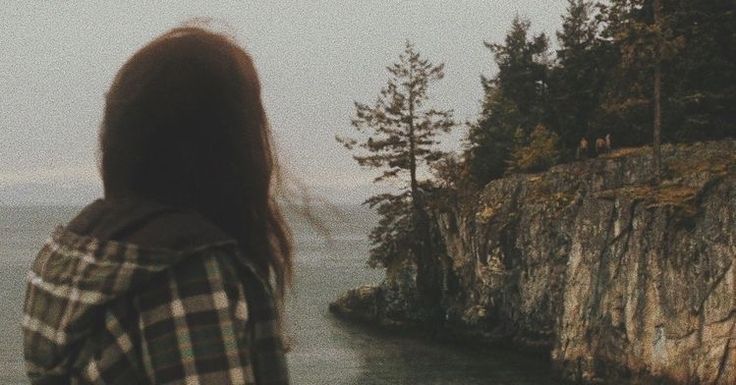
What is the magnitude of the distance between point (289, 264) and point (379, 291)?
4931 centimetres

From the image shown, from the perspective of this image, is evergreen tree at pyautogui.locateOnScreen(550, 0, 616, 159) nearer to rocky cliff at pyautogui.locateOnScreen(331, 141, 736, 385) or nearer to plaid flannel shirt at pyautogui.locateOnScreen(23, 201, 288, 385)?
rocky cliff at pyautogui.locateOnScreen(331, 141, 736, 385)

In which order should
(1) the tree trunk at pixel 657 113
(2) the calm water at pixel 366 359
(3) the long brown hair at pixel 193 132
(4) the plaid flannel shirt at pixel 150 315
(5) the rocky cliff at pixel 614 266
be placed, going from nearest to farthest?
(4) the plaid flannel shirt at pixel 150 315, (3) the long brown hair at pixel 193 132, (5) the rocky cliff at pixel 614 266, (1) the tree trunk at pixel 657 113, (2) the calm water at pixel 366 359

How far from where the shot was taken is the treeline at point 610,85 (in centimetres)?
3139

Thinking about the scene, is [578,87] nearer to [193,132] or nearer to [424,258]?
[424,258]

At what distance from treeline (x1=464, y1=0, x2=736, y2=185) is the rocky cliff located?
220 cm

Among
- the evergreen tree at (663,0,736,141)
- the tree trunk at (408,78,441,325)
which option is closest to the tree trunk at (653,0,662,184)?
the evergreen tree at (663,0,736,141)

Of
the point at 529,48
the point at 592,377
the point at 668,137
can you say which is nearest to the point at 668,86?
the point at 668,137

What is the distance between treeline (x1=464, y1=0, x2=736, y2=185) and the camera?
103 feet

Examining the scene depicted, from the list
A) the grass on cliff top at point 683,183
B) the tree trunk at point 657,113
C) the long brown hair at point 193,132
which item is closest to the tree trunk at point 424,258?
the grass on cliff top at point 683,183

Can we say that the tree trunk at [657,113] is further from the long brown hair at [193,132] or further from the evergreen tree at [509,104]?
the long brown hair at [193,132]

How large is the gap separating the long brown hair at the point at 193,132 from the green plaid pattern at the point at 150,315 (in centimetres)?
18

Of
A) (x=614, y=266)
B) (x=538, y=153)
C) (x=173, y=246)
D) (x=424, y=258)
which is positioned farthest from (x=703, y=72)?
(x=173, y=246)

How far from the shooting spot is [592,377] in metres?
30.5

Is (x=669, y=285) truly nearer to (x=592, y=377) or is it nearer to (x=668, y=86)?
(x=592, y=377)
